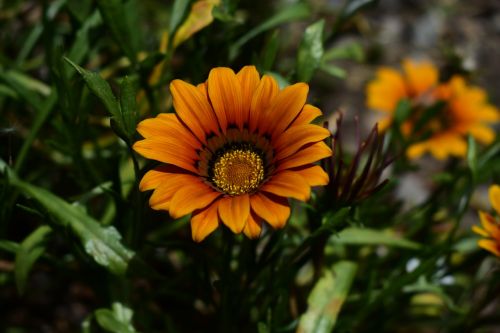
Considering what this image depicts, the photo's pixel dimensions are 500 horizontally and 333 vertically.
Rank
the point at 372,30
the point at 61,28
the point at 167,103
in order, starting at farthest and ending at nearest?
the point at 372,30 < the point at 61,28 < the point at 167,103

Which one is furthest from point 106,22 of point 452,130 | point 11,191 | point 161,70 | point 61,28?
point 452,130

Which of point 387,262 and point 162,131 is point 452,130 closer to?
point 387,262

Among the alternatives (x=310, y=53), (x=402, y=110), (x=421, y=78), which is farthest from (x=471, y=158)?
(x=421, y=78)

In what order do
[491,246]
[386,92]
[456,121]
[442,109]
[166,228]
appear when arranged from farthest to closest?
[386,92]
[456,121]
[442,109]
[166,228]
[491,246]

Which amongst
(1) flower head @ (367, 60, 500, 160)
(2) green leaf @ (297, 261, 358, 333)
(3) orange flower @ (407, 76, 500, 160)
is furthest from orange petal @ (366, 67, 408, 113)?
(2) green leaf @ (297, 261, 358, 333)

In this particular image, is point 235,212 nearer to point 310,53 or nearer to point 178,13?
point 310,53

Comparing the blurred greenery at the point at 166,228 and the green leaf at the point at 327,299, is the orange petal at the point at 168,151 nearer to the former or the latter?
the blurred greenery at the point at 166,228

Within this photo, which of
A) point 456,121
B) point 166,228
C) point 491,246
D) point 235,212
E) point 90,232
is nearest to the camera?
point 235,212

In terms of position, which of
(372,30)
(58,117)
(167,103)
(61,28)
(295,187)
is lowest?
(295,187)
